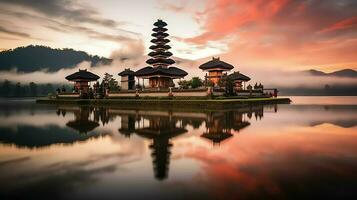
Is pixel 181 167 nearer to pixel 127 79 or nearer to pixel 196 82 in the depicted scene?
pixel 196 82

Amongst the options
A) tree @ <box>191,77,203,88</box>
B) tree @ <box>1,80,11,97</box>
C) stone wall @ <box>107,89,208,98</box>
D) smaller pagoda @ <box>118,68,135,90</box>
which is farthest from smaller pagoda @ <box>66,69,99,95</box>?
tree @ <box>1,80,11,97</box>

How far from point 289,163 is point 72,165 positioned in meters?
7.57

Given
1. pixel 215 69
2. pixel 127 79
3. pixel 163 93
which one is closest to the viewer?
pixel 163 93

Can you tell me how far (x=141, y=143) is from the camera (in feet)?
43.7

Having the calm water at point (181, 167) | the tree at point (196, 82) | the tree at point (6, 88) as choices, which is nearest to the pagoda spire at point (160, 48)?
the tree at point (196, 82)

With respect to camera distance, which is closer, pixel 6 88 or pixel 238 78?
pixel 238 78

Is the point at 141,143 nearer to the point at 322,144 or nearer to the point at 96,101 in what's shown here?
the point at 322,144

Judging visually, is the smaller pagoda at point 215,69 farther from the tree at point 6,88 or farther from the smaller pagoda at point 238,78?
the tree at point 6,88

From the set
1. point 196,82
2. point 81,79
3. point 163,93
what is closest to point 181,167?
point 163,93

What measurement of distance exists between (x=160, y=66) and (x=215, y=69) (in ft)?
39.8

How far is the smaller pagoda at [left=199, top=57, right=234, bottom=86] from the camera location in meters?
55.4

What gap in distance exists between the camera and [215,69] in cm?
5609

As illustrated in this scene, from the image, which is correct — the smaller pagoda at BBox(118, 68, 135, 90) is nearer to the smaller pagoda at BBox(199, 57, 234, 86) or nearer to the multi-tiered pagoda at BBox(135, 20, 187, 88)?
the multi-tiered pagoda at BBox(135, 20, 187, 88)

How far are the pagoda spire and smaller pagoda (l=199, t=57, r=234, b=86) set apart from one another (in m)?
8.73
